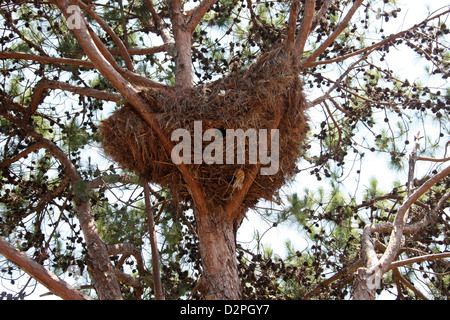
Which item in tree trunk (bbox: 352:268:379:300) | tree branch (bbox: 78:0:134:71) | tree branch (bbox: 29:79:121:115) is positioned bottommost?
tree trunk (bbox: 352:268:379:300)

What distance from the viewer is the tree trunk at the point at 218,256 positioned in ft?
12.8

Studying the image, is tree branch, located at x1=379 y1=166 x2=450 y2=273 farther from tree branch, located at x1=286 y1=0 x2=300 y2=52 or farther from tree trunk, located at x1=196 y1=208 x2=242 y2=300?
tree branch, located at x1=286 y1=0 x2=300 y2=52

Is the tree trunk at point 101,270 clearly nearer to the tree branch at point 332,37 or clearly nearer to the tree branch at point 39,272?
the tree branch at point 39,272

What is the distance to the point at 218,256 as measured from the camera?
160 inches

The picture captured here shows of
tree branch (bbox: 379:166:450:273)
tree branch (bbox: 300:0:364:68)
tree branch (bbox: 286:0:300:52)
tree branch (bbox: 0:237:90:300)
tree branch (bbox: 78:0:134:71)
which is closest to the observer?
tree branch (bbox: 0:237:90:300)

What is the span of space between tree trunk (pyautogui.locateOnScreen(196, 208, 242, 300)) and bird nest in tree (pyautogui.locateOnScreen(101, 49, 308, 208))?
0.57ft

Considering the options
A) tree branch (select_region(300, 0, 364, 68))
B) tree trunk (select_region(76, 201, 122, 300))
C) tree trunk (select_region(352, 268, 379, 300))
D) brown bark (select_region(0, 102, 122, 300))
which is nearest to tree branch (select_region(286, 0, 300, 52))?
tree branch (select_region(300, 0, 364, 68))

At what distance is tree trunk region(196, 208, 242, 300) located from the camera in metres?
3.91

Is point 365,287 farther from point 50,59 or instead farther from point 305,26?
point 50,59

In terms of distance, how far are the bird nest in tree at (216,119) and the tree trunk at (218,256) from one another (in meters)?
0.17

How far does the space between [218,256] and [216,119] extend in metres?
1.09

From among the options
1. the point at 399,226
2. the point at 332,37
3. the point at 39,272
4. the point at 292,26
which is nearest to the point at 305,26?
the point at 292,26

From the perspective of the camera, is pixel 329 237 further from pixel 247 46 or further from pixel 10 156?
pixel 10 156

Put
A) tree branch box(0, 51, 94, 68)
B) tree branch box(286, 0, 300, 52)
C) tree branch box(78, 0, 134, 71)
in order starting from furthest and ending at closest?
tree branch box(78, 0, 134, 71) → tree branch box(0, 51, 94, 68) → tree branch box(286, 0, 300, 52)
